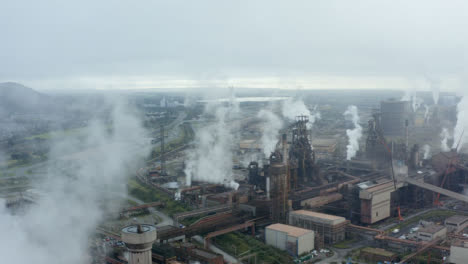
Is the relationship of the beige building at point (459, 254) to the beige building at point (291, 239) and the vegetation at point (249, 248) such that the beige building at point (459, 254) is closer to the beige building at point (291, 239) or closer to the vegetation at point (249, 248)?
the beige building at point (291, 239)

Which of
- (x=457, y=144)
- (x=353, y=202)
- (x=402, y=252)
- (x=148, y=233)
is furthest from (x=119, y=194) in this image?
(x=457, y=144)

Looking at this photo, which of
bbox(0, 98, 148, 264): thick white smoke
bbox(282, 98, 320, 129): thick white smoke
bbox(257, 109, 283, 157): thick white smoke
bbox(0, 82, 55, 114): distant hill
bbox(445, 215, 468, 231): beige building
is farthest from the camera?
bbox(282, 98, 320, 129): thick white smoke

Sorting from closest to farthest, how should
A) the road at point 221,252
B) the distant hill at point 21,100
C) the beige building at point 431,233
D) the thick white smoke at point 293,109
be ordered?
the road at point 221,252 → the beige building at point 431,233 → the distant hill at point 21,100 → the thick white smoke at point 293,109

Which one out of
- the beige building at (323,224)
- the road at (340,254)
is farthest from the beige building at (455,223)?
the beige building at (323,224)

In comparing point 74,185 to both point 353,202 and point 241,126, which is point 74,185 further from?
point 241,126

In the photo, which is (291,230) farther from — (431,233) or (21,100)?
(21,100)

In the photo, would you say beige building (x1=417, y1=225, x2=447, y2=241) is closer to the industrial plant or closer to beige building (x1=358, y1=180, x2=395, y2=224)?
the industrial plant

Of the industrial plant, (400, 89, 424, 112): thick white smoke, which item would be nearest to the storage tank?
(400, 89, 424, 112): thick white smoke
